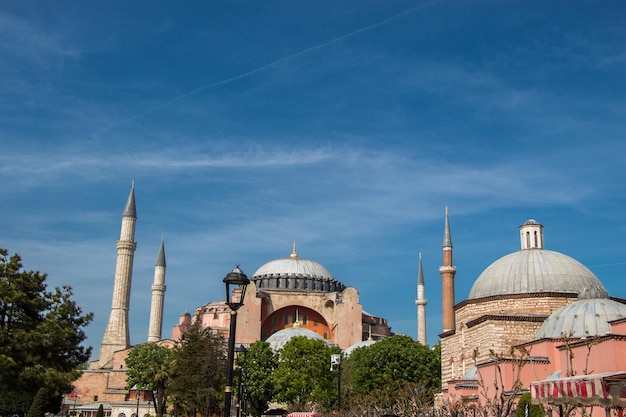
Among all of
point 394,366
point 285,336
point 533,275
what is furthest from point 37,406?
point 285,336

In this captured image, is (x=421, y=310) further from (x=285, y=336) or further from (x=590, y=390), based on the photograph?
(x=590, y=390)

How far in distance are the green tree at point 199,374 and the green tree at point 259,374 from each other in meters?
2.64

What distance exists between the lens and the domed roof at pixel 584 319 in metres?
17.5

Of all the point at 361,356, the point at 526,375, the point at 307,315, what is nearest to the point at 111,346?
the point at 307,315

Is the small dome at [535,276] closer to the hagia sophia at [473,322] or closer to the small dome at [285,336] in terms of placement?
the hagia sophia at [473,322]

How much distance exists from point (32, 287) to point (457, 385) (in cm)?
1310

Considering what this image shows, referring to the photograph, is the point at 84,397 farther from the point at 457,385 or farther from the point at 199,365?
the point at 457,385

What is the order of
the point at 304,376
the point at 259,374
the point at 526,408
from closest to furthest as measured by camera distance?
the point at 526,408
the point at 304,376
the point at 259,374

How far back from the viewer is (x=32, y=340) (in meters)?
19.6

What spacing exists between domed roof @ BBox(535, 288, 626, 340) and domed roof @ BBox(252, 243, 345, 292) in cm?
3247

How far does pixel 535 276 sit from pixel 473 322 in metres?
2.86

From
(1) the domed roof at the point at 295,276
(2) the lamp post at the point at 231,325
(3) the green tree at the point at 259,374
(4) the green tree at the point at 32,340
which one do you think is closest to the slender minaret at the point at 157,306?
(1) the domed roof at the point at 295,276

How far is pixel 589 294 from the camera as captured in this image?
20.3m

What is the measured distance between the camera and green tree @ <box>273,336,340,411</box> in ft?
96.8
